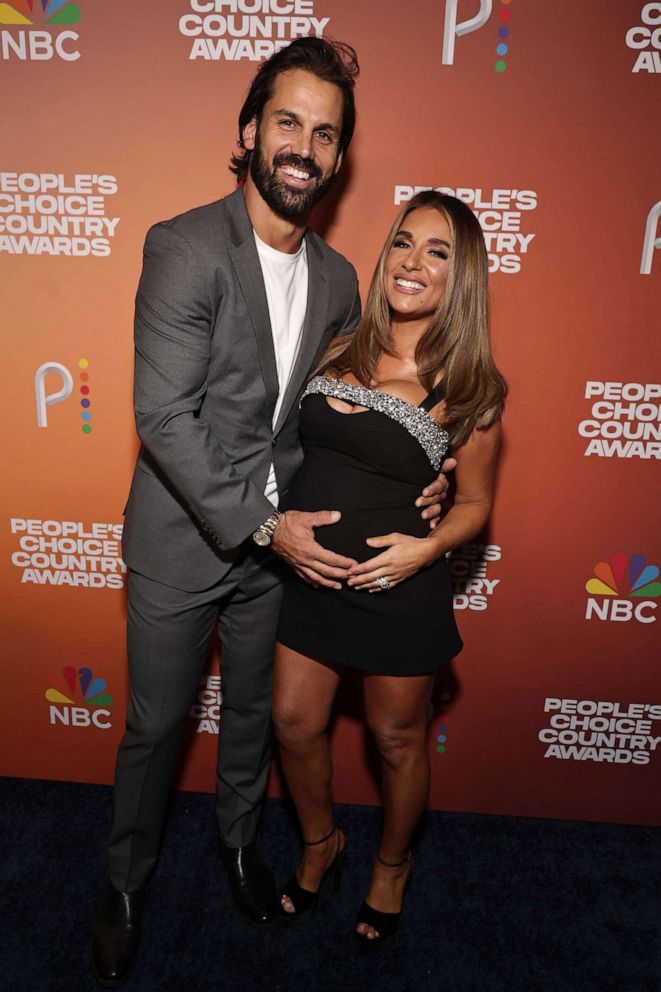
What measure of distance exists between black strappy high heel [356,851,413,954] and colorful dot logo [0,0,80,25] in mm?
2454

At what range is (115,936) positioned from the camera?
2.02 meters

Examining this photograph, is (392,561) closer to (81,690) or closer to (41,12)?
(81,690)

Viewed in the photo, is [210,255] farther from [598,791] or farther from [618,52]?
[598,791]

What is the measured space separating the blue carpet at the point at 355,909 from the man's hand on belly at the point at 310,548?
1057 mm

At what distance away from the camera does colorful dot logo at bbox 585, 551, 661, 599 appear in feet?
7.91

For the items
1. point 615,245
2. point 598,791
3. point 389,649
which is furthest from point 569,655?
point 615,245

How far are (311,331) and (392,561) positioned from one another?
63 centimetres

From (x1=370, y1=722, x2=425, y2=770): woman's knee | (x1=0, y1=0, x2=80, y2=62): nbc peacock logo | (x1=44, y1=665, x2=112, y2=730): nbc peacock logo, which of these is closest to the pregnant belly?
(x1=370, y1=722, x2=425, y2=770): woman's knee

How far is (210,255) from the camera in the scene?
5.72ft

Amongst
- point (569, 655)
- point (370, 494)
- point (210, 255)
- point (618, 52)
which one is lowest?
point (569, 655)

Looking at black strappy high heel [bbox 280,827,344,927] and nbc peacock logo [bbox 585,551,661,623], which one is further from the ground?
nbc peacock logo [bbox 585,551,661,623]

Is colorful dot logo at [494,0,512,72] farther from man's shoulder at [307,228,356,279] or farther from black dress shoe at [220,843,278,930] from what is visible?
black dress shoe at [220,843,278,930]

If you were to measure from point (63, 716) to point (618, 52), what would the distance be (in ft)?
8.71

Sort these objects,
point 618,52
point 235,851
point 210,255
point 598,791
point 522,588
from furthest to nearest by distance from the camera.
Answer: point 598,791 → point 522,588 → point 235,851 → point 618,52 → point 210,255
